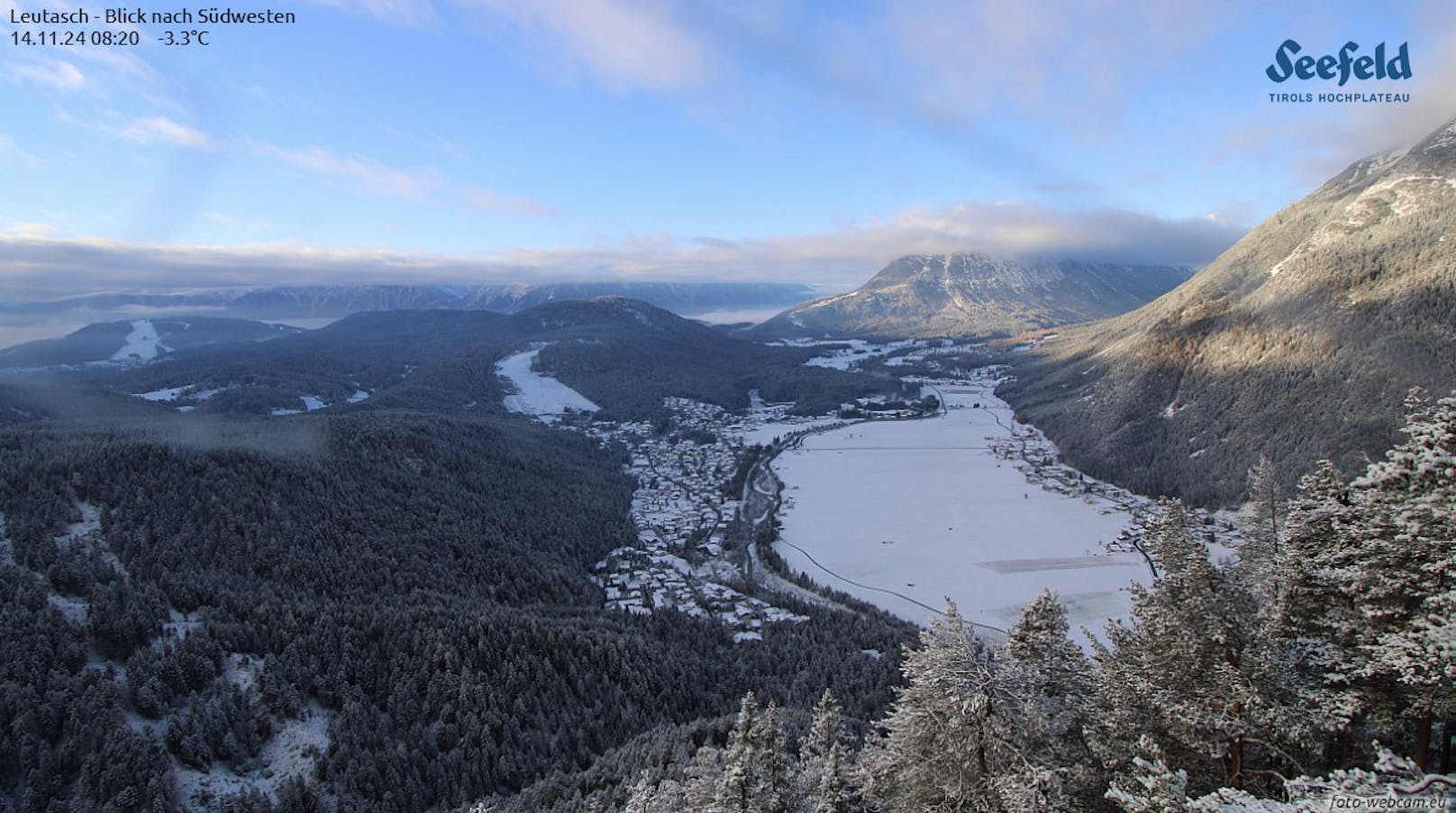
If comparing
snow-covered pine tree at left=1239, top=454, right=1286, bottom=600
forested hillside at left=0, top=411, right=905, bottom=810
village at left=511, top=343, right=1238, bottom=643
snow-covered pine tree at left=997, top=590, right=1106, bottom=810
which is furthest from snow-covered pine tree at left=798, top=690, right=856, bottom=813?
village at left=511, top=343, right=1238, bottom=643

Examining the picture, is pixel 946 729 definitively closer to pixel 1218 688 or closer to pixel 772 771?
pixel 772 771

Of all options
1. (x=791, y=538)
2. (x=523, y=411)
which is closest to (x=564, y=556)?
(x=791, y=538)

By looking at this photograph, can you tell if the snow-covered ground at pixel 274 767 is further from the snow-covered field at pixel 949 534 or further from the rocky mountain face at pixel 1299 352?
the rocky mountain face at pixel 1299 352

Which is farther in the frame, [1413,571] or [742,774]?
[742,774]

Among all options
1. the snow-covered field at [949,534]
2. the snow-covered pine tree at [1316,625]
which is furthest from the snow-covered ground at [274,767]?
the snow-covered field at [949,534]

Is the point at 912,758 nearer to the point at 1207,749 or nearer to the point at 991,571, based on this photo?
the point at 1207,749

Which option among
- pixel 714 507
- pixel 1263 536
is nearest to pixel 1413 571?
pixel 1263 536
